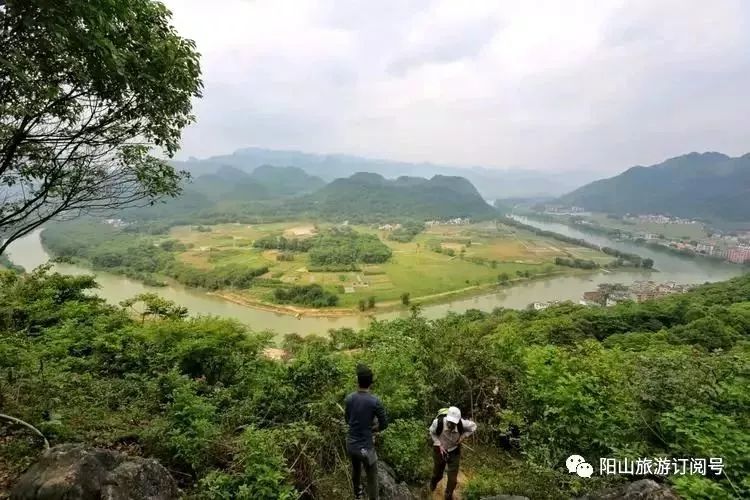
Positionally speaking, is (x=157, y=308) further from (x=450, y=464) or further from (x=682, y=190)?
(x=682, y=190)

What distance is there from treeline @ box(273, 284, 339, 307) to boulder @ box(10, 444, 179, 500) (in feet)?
103

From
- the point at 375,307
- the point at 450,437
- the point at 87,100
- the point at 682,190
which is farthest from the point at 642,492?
the point at 682,190

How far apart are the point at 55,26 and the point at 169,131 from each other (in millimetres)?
1468

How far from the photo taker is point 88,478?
2.61 metres

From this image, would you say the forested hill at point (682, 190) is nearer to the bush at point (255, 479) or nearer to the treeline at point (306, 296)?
the treeline at point (306, 296)

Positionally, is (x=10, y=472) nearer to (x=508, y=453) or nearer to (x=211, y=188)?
(x=508, y=453)

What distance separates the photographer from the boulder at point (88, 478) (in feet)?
8.34

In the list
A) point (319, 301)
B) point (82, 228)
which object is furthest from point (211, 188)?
point (319, 301)

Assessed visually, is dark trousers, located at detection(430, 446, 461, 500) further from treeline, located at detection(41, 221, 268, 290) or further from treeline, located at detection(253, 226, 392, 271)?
treeline, located at detection(253, 226, 392, 271)

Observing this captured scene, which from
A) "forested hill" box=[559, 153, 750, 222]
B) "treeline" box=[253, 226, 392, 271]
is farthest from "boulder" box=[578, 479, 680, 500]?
"forested hill" box=[559, 153, 750, 222]

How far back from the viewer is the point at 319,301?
3450 cm

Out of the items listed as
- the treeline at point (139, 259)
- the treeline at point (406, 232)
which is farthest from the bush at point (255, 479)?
the treeline at point (406, 232)

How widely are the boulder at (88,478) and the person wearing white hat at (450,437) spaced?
234cm
